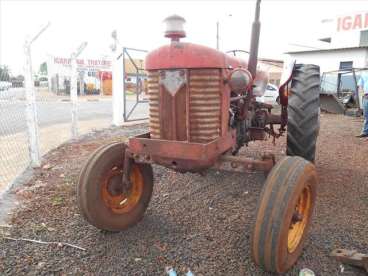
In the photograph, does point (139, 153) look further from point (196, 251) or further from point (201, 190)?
point (201, 190)

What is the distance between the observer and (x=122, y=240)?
Answer: 287 centimetres

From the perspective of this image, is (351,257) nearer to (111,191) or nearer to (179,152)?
(179,152)

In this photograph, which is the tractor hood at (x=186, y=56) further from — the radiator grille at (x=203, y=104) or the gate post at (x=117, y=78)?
the gate post at (x=117, y=78)

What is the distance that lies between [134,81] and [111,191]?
24.9ft

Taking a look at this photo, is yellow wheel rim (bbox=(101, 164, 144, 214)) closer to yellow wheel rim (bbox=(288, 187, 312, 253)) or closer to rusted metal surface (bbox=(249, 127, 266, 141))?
yellow wheel rim (bbox=(288, 187, 312, 253))

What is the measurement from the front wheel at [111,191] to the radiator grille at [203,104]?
612 millimetres

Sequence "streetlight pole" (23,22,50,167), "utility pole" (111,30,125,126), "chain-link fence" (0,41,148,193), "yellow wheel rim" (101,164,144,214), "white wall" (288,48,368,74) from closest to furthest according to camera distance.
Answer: "yellow wheel rim" (101,164,144,214) < "streetlight pole" (23,22,50,167) < "chain-link fence" (0,41,148,193) < "utility pole" (111,30,125,126) < "white wall" (288,48,368,74)

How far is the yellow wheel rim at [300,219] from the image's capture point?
248 cm

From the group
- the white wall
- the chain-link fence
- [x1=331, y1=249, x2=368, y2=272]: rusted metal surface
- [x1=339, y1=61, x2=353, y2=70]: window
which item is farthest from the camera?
[x1=339, y1=61, x2=353, y2=70]: window

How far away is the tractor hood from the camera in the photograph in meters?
2.49

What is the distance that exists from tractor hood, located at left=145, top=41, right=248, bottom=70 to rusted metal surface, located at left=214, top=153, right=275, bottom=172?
70cm

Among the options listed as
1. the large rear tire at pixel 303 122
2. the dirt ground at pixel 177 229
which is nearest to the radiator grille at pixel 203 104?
the dirt ground at pixel 177 229

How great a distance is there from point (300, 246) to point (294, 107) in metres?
1.66

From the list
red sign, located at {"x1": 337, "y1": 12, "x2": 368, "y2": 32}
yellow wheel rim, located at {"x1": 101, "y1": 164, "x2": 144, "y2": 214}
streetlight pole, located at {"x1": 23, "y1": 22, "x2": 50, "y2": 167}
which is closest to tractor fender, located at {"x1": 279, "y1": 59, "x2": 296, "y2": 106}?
yellow wheel rim, located at {"x1": 101, "y1": 164, "x2": 144, "y2": 214}
